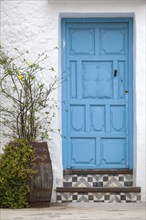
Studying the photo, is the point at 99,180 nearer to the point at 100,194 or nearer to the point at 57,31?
the point at 100,194

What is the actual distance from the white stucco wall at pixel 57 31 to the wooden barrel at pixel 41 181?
56cm

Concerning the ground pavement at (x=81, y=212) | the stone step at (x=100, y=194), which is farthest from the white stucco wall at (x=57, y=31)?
the ground pavement at (x=81, y=212)

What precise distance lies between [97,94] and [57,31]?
1003 millimetres

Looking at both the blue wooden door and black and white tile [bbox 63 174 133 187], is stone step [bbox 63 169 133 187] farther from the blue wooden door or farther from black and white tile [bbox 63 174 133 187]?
the blue wooden door

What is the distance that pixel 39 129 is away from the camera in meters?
7.39

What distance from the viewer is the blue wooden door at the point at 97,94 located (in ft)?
25.2

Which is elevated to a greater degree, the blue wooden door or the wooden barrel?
the blue wooden door

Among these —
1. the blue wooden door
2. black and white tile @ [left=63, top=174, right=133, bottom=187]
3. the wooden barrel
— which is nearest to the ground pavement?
the wooden barrel

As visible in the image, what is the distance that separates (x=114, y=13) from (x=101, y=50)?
1.76 feet

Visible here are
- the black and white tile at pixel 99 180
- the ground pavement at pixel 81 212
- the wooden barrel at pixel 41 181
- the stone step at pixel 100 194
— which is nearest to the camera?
the ground pavement at pixel 81 212

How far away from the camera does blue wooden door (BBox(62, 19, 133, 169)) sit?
7.67 metres

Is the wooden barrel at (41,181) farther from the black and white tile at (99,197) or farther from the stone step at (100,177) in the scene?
the stone step at (100,177)

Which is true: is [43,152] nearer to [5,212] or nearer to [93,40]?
[5,212]

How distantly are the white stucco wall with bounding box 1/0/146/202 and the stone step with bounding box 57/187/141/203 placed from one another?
0.43 ft
